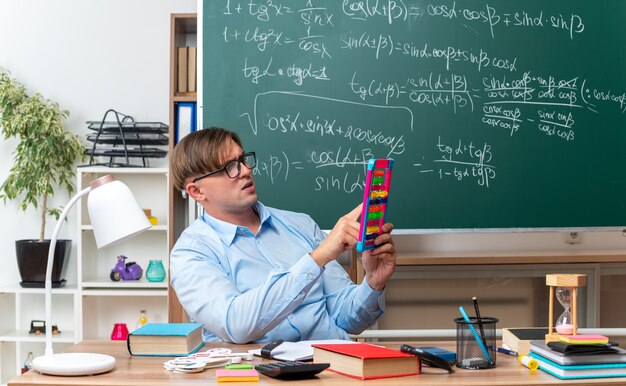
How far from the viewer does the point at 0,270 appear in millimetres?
4547

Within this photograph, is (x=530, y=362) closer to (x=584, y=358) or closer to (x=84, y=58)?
(x=584, y=358)

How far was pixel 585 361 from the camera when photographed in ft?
5.32

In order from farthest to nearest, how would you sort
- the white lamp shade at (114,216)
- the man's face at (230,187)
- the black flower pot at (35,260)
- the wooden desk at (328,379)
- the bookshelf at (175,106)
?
the black flower pot at (35,260) < the bookshelf at (175,106) < the man's face at (230,187) < the white lamp shade at (114,216) < the wooden desk at (328,379)


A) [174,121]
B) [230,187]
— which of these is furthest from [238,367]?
[174,121]

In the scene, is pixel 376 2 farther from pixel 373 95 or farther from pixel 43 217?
pixel 43 217

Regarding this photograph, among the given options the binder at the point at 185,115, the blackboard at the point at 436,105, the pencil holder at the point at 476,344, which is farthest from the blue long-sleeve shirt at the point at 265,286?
the binder at the point at 185,115

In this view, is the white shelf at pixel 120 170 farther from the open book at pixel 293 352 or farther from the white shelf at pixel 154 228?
the open book at pixel 293 352

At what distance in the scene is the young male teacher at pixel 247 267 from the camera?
1.98 meters

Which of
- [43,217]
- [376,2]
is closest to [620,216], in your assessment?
[376,2]

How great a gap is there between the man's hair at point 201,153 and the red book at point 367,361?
761 mm

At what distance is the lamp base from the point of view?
5.38 ft

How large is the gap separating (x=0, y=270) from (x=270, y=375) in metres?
3.39

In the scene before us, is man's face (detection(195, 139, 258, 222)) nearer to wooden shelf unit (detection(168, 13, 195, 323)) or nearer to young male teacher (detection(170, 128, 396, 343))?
young male teacher (detection(170, 128, 396, 343))

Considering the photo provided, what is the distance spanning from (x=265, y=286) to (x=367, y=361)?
1.50 feet
